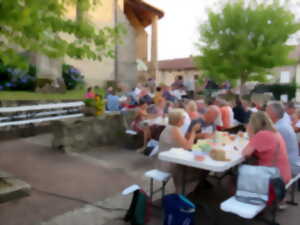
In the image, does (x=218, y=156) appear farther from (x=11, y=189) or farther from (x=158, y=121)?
(x=158, y=121)

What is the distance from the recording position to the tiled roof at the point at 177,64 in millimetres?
35987

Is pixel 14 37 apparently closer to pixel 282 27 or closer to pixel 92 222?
pixel 92 222

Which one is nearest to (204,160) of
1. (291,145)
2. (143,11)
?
(291,145)

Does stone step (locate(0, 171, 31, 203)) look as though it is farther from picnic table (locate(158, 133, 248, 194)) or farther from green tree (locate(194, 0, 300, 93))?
green tree (locate(194, 0, 300, 93))

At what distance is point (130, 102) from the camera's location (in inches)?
356

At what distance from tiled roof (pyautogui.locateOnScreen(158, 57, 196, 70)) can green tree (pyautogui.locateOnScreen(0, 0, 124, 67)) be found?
102 feet

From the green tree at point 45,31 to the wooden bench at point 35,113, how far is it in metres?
4.05

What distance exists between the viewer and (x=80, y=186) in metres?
4.71

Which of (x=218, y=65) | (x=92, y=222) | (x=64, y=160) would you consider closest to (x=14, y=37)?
(x=92, y=222)

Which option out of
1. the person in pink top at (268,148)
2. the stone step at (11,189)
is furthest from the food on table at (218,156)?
the stone step at (11,189)

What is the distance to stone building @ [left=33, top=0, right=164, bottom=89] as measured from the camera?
14.3 meters

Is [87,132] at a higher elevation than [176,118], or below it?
below

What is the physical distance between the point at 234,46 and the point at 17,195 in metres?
16.5

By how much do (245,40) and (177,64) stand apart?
20658mm
